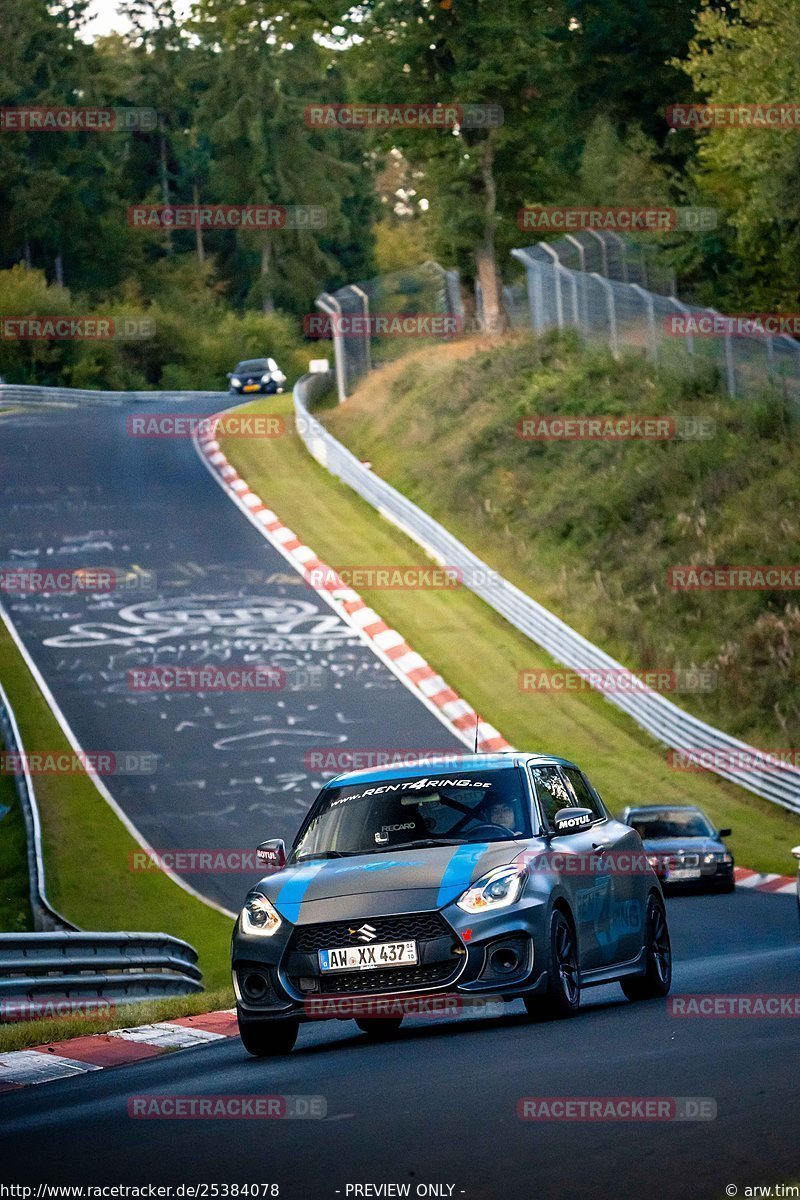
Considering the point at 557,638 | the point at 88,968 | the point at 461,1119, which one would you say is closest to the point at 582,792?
the point at 88,968

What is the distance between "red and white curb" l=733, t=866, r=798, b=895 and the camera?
951 inches

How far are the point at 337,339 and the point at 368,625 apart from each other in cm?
1864

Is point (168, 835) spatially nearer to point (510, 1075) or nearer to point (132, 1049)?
point (132, 1049)

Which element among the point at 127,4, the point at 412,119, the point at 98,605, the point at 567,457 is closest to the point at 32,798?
the point at 98,605

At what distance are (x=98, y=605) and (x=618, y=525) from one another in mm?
10354

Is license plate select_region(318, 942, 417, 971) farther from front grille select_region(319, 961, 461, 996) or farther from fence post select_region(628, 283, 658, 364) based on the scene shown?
fence post select_region(628, 283, 658, 364)

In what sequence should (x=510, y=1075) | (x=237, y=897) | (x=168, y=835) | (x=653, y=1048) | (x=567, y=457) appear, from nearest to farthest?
(x=510, y=1075) → (x=653, y=1048) → (x=237, y=897) → (x=168, y=835) → (x=567, y=457)

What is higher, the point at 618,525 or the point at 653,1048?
the point at 653,1048

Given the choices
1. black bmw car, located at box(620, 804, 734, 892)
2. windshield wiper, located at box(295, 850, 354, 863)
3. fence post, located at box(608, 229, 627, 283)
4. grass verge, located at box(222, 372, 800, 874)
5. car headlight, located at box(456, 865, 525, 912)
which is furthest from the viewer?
fence post, located at box(608, 229, 627, 283)

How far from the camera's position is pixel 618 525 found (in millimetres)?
38812

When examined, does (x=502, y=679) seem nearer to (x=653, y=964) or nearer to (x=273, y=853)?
(x=653, y=964)

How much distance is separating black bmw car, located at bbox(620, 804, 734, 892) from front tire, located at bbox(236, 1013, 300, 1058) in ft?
42.4

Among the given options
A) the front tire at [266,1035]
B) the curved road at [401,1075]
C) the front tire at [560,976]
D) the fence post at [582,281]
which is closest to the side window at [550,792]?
the front tire at [560,976]

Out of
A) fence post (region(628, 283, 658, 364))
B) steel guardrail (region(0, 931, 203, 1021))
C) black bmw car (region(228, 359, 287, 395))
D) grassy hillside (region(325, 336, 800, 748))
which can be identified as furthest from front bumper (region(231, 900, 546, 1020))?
black bmw car (region(228, 359, 287, 395))
